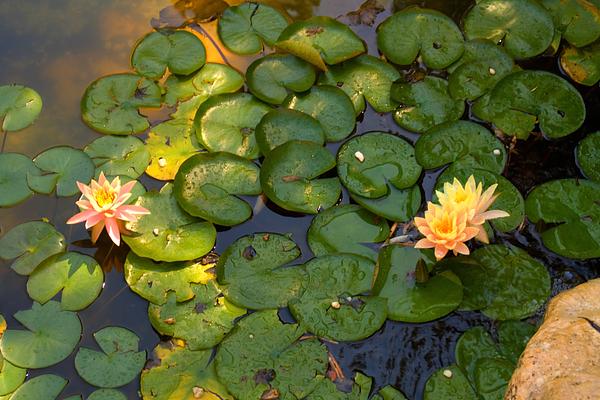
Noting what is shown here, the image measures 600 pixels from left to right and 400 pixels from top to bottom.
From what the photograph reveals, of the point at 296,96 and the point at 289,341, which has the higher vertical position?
the point at 296,96

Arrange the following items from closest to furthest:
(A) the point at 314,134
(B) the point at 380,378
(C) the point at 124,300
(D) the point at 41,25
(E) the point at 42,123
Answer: (B) the point at 380,378 → (C) the point at 124,300 → (A) the point at 314,134 → (E) the point at 42,123 → (D) the point at 41,25

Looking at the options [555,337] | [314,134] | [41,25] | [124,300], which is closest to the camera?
[555,337]

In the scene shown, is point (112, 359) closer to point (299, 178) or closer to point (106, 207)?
point (106, 207)

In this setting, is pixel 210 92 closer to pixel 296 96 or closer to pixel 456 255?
pixel 296 96

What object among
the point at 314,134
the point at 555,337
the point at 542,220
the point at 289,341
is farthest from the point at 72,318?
the point at 542,220

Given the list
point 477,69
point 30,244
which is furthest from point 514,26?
point 30,244
